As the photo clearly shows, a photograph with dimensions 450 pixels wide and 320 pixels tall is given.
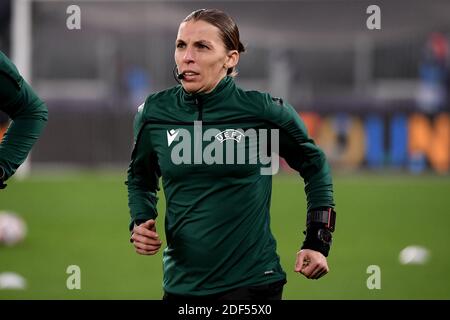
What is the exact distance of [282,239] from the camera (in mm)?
10477

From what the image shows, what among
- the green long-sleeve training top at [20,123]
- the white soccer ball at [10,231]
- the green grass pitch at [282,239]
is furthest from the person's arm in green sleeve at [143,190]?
the white soccer ball at [10,231]

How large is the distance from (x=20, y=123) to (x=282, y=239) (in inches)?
256

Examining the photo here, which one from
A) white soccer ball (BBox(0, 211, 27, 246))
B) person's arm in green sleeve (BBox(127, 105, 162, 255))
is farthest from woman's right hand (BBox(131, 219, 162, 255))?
white soccer ball (BBox(0, 211, 27, 246))

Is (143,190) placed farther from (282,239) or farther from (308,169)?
(282,239)

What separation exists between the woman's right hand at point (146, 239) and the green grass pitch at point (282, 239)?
11.4 ft

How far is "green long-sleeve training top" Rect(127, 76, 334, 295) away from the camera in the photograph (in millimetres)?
3732

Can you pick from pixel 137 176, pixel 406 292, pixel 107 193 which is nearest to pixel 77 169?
pixel 107 193

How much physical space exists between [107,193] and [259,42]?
25.4 ft

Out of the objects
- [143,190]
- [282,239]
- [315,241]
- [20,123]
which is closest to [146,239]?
[143,190]

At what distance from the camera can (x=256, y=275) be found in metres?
3.72

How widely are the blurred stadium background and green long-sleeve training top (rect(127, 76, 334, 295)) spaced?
468 centimetres

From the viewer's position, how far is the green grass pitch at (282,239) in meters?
7.70

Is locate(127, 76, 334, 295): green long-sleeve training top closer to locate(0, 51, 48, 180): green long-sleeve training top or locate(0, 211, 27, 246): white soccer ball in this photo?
locate(0, 51, 48, 180): green long-sleeve training top

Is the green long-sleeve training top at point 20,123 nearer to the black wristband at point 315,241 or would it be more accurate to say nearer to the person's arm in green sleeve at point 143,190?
the person's arm in green sleeve at point 143,190
